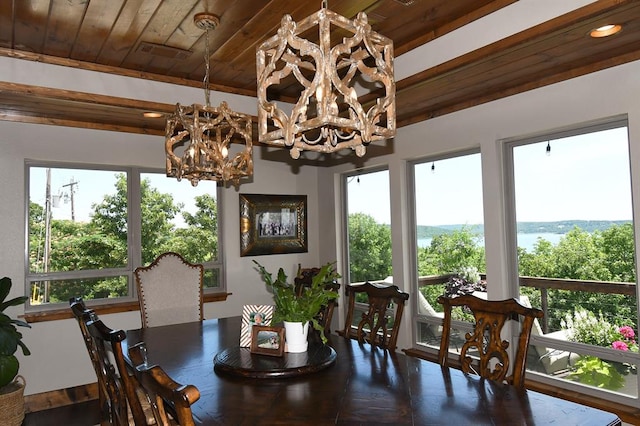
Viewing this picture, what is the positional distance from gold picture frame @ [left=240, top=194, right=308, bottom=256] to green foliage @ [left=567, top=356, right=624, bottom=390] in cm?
305

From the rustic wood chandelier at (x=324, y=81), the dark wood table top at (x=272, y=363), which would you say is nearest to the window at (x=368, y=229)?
the dark wood table top at (x=272, y=363)

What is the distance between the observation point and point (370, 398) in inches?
70.1

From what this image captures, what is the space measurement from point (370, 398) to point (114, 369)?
1.06 metres

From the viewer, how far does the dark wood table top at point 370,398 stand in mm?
1582

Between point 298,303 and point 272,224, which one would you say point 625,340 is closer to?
point 298,303

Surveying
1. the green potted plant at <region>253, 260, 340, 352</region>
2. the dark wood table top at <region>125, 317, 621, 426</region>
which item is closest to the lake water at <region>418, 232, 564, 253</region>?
the dark wood table top at <region>125, 317, 621, 426</region>

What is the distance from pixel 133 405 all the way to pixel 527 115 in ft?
10.3

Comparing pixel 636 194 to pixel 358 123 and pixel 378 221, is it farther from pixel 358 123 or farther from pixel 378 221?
pixel 378 221

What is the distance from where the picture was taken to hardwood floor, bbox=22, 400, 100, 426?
348 centimetres

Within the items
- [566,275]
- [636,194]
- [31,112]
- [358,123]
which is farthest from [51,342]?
[636,194]

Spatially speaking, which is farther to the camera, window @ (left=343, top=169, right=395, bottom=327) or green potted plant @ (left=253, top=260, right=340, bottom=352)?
window @ (left=343, top=169, right=395, bottom=327)

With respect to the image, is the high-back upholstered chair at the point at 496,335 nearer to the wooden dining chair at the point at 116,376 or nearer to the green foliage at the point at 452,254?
the wooden dining chair at the point at 116,376

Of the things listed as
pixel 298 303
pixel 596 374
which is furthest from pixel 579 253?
pixel 298 303

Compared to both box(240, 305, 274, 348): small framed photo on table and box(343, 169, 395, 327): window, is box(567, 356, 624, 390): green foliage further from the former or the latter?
box(240, 305, 274, 348): small framed photo on table
